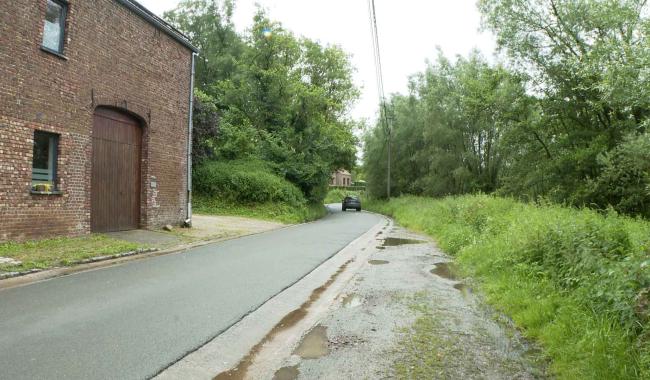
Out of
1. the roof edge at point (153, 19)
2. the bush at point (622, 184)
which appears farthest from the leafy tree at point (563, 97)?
the roof edge at point (153, 19)

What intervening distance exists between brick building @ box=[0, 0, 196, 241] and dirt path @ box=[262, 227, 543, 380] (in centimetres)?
784

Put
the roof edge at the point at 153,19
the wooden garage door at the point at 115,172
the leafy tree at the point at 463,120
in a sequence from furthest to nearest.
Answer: the leafy tree at the point at 463,120, the roof edge at the point at 153,19, the wooden garage door at the point at 115,172

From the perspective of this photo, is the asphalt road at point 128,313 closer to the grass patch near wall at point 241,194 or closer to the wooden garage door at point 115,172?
the wooden garage door at point 115,172

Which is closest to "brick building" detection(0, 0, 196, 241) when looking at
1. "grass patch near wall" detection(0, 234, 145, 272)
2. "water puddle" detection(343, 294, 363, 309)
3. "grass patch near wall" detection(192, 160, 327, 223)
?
"grass patch near wall" detection(0, 234, 145, 272)

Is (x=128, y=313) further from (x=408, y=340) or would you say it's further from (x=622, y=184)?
(x=622, y=184)

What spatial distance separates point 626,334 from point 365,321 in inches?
100

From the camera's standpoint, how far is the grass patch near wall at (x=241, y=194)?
79.3ft

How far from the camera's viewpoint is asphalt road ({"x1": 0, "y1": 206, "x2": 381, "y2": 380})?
3.71m

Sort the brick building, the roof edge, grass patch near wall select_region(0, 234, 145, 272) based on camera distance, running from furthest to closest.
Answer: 1. the roof edge
2. the brick building
3. grass patch near wall select_region(0, 234, 145, 272)

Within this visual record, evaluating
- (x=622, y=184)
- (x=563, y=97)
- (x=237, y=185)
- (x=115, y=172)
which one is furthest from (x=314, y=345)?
(x=563, y=97)

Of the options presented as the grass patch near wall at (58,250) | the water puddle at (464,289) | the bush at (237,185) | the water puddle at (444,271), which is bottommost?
the water puddle at (464,289)

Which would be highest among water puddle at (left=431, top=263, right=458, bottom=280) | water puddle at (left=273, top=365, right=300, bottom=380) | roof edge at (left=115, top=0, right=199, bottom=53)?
roof edge at (left=115, top=0, right=199, bottom=53)

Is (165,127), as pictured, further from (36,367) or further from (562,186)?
(562,186)

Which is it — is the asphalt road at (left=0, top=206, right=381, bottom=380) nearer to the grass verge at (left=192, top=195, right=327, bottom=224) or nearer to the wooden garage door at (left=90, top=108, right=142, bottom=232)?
the wooden garage door at (left=90, top=108, right=142, bottom=232)
